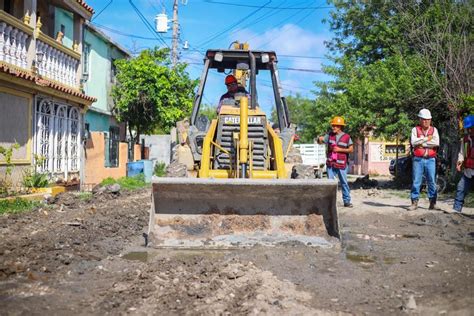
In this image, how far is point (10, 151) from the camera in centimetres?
1122

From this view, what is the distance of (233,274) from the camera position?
510 cm

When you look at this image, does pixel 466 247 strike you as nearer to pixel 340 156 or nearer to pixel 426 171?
pixel 426 171

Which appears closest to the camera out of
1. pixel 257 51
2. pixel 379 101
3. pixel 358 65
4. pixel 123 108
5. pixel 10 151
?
pixel 257 51

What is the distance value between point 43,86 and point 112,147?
11.4m

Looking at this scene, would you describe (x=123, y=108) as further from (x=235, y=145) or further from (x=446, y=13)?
(x=235, y=145)

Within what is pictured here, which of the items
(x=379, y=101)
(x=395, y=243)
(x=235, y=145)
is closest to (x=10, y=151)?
(x=235, y=145)

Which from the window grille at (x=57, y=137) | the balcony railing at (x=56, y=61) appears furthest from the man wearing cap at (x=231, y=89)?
the balcony railing at (x=56, y=61)

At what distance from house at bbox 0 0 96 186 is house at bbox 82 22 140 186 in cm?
116

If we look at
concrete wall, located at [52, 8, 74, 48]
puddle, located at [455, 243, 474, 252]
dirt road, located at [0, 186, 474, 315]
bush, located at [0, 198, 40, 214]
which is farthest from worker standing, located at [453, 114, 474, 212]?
concrete wall, located at [52, 8, 74, 48]

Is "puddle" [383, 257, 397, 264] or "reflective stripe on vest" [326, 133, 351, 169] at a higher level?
"reflective stripe on vest" [326, 133, 351, 169]

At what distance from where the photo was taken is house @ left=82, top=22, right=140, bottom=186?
18.0 meters

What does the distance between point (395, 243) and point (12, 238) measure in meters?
5.24

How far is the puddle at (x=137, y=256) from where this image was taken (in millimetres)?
6129

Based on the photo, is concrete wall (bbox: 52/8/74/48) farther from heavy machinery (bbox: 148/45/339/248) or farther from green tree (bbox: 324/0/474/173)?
heavy machinery (bbox: 148/45/339/248)
